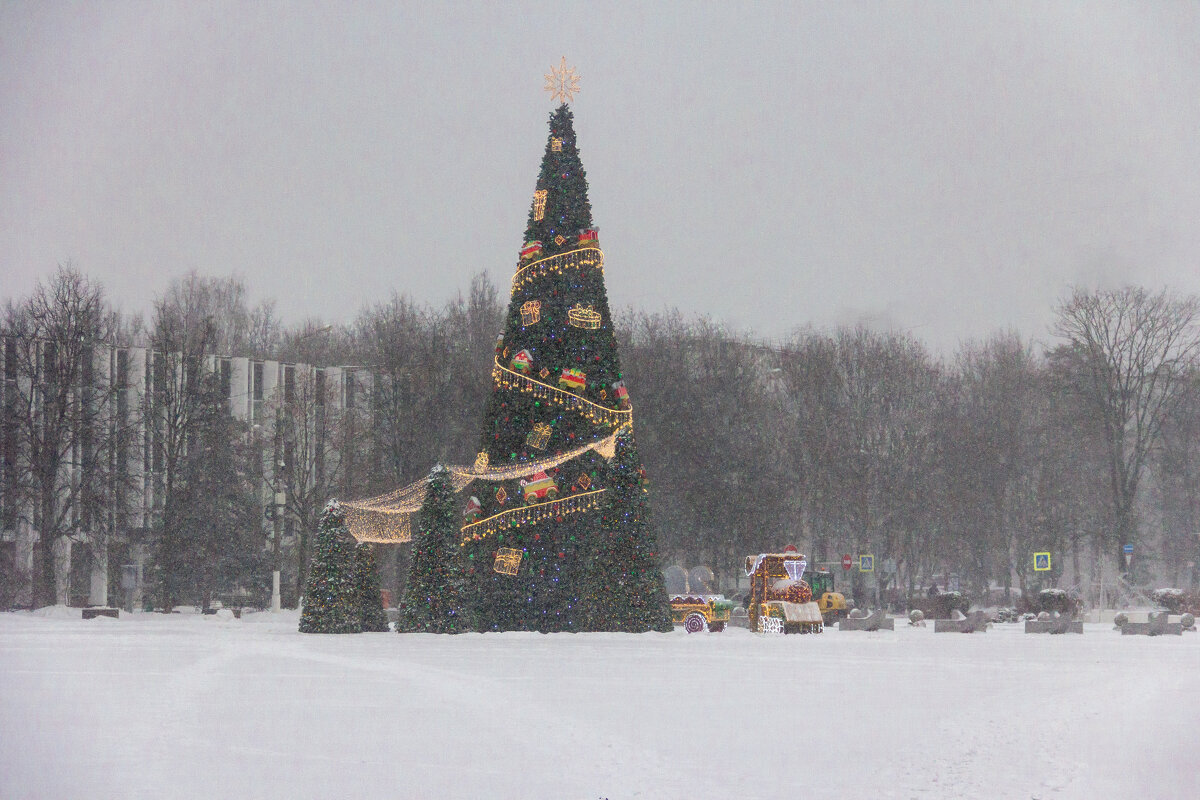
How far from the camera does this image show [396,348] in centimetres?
5059

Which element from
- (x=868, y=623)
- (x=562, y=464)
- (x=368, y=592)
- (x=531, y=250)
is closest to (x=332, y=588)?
(x=368, y=592)

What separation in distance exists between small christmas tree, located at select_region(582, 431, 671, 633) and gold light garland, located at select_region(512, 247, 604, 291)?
13.4 feet

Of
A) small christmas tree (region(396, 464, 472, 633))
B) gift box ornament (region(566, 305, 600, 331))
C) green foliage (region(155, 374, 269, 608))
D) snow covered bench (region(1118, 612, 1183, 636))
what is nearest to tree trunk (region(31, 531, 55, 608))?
green foliage (region(155, 374, 269, 608))

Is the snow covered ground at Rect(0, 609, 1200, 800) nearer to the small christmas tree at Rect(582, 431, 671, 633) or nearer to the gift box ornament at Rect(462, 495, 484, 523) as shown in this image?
the small christmas tree at Rect(582, 431, 671, 633)

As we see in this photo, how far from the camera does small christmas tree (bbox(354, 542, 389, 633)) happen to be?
30.4 m

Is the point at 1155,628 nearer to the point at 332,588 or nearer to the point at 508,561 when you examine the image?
the point at 508,561

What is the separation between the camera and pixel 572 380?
95.0ft

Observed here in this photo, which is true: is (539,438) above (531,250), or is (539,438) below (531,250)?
below

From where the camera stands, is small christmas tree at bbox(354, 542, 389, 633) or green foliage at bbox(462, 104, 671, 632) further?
small christmas tree at bbox(354, 542, 389, 633)

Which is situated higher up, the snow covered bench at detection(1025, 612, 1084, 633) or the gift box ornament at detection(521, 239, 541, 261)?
the gift box ornament at detection(521, 239, 541, 261)

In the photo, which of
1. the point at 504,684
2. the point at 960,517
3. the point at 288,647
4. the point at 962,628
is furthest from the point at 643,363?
the point at 504,684

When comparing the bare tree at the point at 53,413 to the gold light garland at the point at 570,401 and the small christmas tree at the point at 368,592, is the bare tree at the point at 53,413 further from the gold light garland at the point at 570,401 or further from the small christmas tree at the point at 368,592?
the gold light garland at the point at 570,401

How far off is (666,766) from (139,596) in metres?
52.9

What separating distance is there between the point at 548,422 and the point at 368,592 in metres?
6.00
